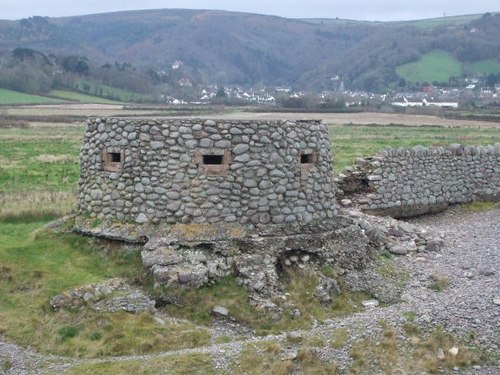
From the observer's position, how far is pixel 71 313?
14328 millimetres

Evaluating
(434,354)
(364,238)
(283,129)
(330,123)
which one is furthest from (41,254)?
(330,123)

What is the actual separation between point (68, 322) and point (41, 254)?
3.45 metres

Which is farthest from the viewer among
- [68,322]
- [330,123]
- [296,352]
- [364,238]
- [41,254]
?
[330,123]

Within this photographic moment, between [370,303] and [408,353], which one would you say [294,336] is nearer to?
[408,353]

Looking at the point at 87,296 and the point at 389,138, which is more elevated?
the point at 87,296

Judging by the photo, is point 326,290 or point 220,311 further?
point 326,290

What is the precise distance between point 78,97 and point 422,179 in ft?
380

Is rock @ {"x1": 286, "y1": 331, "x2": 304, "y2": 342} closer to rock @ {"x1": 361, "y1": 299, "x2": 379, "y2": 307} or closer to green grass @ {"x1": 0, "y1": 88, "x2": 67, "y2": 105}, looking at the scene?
rock @ {"x1": 361, "y1": 299, "x2": 379, "y2": 307}

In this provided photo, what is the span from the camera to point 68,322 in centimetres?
1406

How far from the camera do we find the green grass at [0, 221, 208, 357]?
1347 centimetres

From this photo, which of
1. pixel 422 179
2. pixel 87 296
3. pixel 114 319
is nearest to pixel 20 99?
pixel 422 179

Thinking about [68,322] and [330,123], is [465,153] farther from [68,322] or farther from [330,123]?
[330,123]

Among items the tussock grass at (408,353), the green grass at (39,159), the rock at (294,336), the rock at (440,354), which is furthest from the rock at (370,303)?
the green grass at (39,159)

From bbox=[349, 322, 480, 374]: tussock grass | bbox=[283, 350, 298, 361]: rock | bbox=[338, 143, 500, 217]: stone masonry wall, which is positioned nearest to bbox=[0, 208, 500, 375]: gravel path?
bbox=[349, 322, 480, 374]: tussock grass
